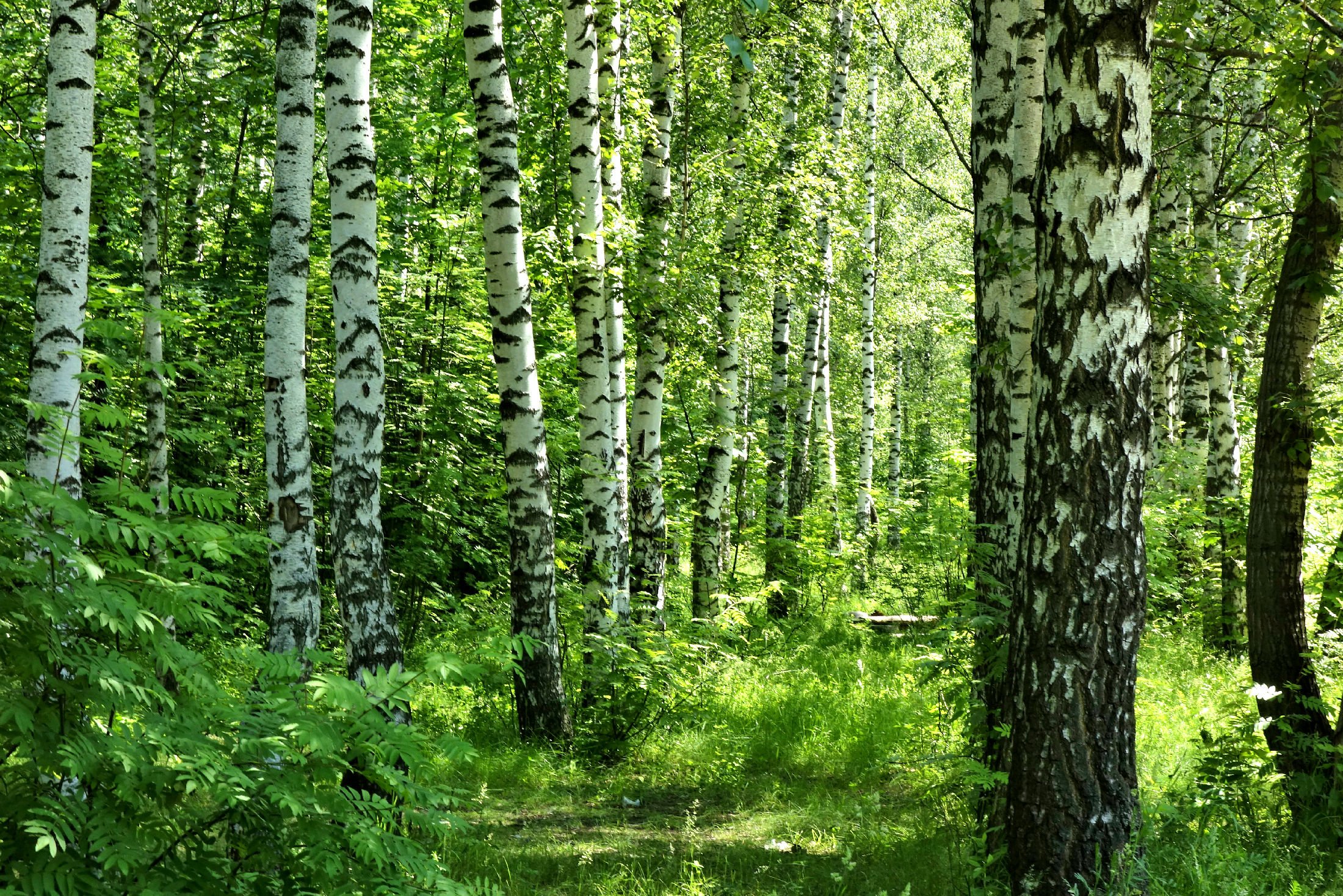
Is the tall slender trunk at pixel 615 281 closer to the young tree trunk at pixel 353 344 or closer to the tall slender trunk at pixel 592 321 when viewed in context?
the tall slender trunk at pixel 592 321

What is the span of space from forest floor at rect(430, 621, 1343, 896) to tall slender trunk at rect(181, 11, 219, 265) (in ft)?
23.6

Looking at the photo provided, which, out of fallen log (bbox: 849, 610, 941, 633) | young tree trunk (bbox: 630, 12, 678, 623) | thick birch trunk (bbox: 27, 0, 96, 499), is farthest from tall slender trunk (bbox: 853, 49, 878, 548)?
thick birch trunk (bbox: 27, 0, 96, 499)

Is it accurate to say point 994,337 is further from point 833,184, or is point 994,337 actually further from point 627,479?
point 833,184

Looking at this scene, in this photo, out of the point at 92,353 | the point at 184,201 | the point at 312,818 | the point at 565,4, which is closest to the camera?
the point at 312,818

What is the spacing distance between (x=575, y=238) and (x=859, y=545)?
9295 millimetres

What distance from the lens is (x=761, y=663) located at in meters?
10.5

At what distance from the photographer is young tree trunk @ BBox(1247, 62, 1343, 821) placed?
5262 millimetres

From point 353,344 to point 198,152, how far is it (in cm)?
717

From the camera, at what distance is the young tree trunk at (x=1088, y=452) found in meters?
3.51

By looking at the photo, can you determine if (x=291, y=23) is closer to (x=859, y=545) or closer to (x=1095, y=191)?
(x=1095, y=191)

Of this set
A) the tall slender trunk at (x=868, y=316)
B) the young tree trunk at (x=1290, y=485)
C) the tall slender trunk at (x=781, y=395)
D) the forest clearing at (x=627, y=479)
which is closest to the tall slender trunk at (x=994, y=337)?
the forest clearing at (x=627, y=479)

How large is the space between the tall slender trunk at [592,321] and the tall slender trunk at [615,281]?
0.17 ft

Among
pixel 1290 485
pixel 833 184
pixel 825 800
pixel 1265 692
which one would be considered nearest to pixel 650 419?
pixel 825 800

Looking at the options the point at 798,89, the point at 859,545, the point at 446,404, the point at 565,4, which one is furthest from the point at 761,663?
the point at 798,89
